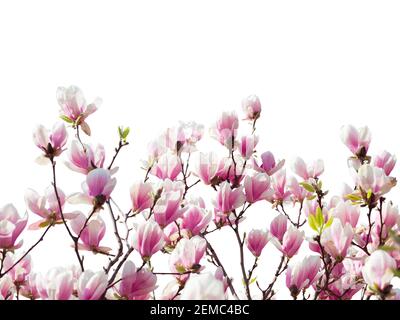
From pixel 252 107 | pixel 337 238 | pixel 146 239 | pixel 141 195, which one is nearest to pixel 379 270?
pixel 337 238

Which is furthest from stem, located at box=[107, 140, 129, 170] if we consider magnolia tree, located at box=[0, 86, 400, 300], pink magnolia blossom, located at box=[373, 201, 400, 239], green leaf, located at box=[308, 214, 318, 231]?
pink magnolia blossom, located at box=[373, 201, 400, 239]

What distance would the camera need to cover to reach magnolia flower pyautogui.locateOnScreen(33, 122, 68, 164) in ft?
4.09

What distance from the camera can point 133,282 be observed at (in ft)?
3.43

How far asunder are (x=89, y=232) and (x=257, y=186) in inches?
16.5

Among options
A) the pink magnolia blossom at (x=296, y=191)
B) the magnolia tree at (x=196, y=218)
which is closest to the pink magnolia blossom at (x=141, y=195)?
the magnolia tree at (x=196, y=218)

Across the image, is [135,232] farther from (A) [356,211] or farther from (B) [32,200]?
(A) [356,211]

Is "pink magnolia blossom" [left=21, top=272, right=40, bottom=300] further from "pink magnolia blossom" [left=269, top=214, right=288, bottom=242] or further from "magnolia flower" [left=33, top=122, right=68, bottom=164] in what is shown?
"pink magnolia blossom" [left=269, top=214, right=288, bottom=242]

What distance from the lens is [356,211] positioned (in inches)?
47.3

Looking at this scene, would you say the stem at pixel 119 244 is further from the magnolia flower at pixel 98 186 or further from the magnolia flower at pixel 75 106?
the magnolia flower at pixel 75 106

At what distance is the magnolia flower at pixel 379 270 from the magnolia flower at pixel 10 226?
2.13 feet

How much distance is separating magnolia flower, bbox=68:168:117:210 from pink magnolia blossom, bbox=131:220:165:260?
10 centimetres

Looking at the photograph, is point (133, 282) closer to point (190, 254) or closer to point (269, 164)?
point (190, 254)
